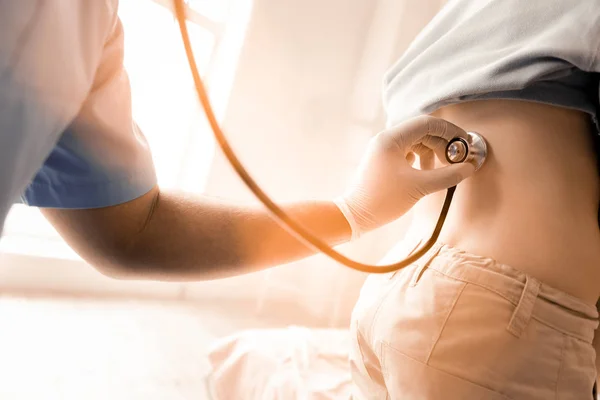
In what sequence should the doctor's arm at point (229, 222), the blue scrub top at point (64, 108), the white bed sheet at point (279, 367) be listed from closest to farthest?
1. the blue scrub top at point (64, 108)
2. the doctor's arm at point (229, 222)
3. the white bed sheet at point (279, 367)

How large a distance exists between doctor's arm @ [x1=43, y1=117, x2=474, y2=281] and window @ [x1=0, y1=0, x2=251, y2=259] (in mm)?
1095

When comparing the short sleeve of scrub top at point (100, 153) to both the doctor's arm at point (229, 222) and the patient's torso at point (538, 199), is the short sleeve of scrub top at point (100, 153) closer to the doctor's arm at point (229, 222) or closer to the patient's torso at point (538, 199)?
the doctor's arm at point (229, 222)

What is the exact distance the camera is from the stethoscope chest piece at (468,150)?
0.65 meters

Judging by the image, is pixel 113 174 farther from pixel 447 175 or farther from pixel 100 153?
pixel 447 175

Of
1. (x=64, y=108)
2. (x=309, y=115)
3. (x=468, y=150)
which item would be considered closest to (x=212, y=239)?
(x=64, y=108)

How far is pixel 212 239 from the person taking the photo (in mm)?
659

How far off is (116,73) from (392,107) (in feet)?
1.83

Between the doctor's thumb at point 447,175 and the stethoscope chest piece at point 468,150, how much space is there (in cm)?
1

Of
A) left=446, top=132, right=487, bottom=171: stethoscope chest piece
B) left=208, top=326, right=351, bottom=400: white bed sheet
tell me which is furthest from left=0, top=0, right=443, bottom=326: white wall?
left=446, top=132, right=487, bottom=171: stethoscope chest piece

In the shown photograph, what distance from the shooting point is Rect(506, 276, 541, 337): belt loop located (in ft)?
1.91

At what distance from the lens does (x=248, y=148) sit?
1.82 m

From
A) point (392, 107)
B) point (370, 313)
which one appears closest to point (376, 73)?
point (392, 107)

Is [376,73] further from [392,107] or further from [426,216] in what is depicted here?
[426,216]

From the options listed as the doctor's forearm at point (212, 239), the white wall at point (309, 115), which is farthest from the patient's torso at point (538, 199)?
the white wall at point (309, 115)
